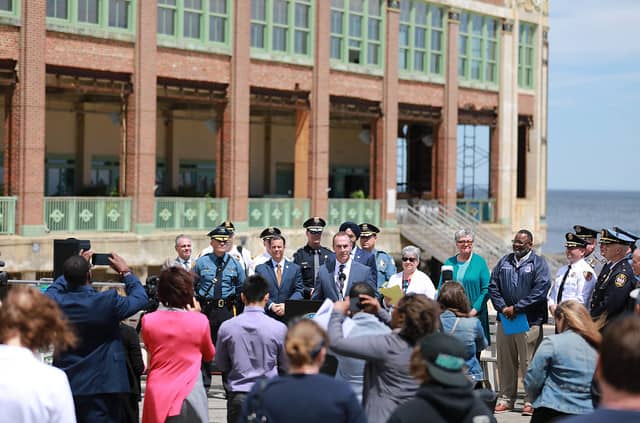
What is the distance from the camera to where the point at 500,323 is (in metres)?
14.0

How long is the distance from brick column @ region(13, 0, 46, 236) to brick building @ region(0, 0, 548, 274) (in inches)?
1.4

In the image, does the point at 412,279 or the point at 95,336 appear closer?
the point at 95,336

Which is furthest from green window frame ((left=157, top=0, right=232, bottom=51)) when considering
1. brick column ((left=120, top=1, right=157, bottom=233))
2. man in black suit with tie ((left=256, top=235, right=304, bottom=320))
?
man in black suit with tie ((left=256, top=235, right=304, bottom=320))

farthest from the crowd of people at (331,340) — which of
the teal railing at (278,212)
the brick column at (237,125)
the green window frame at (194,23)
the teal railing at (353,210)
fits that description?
the teal railing at (353,210)

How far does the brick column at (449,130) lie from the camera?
135ft

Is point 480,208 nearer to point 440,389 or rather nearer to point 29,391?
point 440,389

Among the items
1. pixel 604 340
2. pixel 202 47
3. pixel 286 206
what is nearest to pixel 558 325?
pixel 604 340

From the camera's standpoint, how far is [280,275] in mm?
13477

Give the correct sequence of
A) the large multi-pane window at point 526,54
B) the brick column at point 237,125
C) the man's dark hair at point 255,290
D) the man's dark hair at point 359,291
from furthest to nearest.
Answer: the large multi-pane window at point 526,54
the brick column at point 237,125
the man's dark hair at point 255,290
the man's dark hair at point 359,291

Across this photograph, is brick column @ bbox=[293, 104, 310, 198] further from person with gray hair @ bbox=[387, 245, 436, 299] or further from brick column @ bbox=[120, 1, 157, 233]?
person with gray hair @ bbox=[387, 245, 436, 299]

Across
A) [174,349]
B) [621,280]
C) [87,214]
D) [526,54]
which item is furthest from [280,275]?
[526,54]

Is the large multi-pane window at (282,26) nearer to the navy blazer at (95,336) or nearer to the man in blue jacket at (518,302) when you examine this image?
the man in blue jacket at (518,302)

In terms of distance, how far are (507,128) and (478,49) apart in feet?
11.2

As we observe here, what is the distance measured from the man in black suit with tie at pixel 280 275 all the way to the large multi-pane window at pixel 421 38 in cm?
2666
